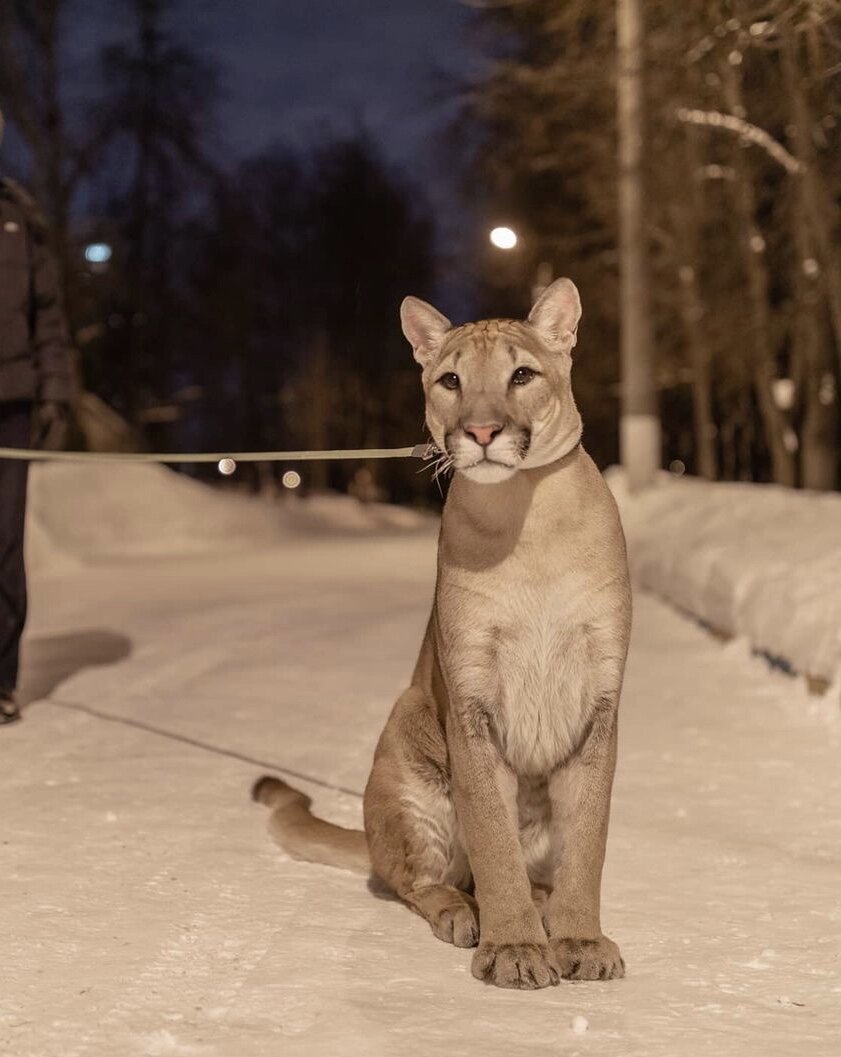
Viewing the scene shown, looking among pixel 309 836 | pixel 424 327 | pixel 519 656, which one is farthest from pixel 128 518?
pixel 519 656

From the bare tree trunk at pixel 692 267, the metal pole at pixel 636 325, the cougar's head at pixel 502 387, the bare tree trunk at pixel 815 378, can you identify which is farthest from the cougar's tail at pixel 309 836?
the bare tree trunk at pixel 692 267

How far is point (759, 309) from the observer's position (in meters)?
18.5

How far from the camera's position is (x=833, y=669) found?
6137mm

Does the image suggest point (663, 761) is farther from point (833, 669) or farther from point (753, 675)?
point (753, 675)

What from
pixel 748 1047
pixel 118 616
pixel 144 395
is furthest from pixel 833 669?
pixel 144 395

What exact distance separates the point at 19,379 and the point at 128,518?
12.9 meters

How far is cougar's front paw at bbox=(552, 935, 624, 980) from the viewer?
3242 mm

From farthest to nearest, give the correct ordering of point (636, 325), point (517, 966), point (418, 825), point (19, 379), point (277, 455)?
1. point (636, 325)
2. point (19, 379)
3. point (277, 455)
4. point (418, 825)
5. point (517, 966)

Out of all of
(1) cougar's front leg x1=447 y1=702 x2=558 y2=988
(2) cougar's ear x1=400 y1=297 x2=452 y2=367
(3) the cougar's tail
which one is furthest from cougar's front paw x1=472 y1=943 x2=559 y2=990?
(2) cougar's ear x1=400 y1=297 x2=452 y2=367

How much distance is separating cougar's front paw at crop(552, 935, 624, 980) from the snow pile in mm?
3127

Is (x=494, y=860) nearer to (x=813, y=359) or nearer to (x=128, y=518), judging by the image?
(x=813, y=359)

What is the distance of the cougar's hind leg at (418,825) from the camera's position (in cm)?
368

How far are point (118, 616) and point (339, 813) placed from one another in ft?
19.8

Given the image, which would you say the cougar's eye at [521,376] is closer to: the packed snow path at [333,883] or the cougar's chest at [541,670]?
the cougar's chest at [541,670]
